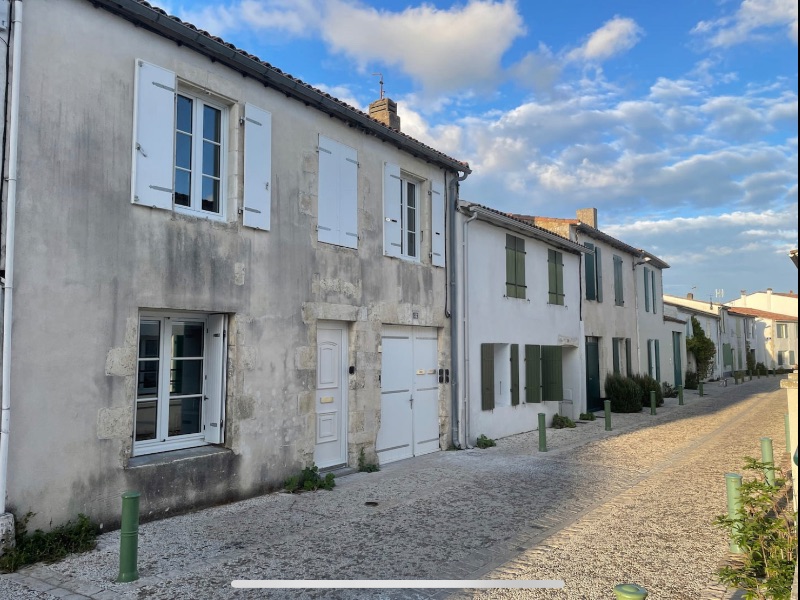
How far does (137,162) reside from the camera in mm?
5711

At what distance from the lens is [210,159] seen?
21.8 ft

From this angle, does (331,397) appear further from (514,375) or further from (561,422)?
(561,422)


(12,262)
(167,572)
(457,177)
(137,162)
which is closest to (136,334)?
(12,262)

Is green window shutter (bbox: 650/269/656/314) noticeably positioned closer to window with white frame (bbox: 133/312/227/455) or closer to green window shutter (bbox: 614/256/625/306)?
green window shutter (bbox: 614/256/625/306)

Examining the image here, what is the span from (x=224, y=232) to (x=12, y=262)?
2131 mm

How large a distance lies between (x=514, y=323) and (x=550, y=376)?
184cm

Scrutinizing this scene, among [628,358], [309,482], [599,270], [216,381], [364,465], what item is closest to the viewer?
[216,381]

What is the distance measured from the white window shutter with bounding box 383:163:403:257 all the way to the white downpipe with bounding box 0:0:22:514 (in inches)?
193

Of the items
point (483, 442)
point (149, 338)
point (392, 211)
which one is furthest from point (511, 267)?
point (149, 338)

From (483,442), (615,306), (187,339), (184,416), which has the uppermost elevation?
(615,306)

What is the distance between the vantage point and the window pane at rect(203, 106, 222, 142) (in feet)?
21.7

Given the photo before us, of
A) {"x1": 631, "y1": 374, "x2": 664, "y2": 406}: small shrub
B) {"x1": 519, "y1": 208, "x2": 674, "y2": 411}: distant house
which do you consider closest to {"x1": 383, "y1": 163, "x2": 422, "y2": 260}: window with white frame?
{"x1": 519, "y1": 208, "x2": 674, "y2": 411}: distant house

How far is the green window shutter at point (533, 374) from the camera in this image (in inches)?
491

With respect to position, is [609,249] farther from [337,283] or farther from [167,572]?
[167,572]
